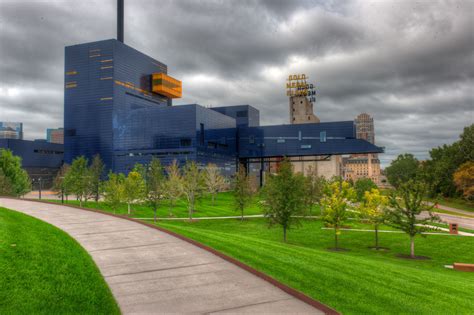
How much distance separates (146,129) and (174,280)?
124 m

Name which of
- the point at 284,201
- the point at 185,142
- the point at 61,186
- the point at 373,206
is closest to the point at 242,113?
the point at 185,142

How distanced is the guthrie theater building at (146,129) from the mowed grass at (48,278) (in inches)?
4159

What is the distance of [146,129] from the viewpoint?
428 ft

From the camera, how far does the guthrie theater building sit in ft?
409

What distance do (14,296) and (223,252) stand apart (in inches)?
315

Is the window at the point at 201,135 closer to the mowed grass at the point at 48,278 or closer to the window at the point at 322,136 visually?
the window at the point at 322,136

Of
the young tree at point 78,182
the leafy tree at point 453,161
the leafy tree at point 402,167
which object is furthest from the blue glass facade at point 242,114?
the young tree at point 78,182

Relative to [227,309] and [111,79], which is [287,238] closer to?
[227,309]

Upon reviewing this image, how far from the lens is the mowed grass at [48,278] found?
9.39 metres

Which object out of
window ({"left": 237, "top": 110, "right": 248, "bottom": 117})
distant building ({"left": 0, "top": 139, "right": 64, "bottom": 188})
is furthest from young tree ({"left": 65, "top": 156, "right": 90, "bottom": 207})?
window ({"left": 237, "top": 110, "right": 248, "bottom": 117})

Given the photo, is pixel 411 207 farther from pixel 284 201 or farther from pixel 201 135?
pixel 201 135

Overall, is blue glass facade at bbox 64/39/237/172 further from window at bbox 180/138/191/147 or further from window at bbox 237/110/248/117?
window at bbox 237/110/248/117

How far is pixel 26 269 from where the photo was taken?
11.7m

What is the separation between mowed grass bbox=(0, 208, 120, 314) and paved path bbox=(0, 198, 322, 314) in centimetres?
53
